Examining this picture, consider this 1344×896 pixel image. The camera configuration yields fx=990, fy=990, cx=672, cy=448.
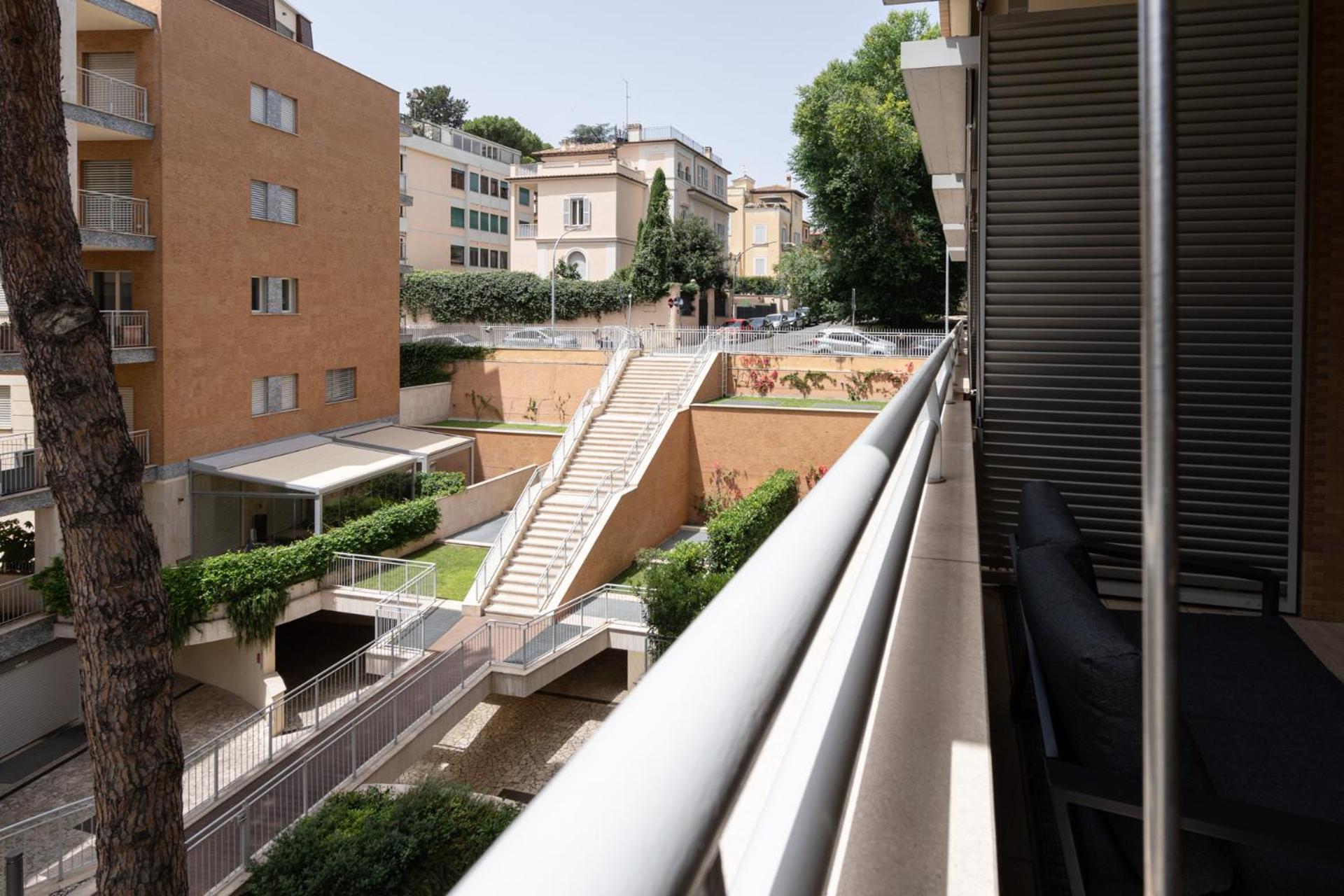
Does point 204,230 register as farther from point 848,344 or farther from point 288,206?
point 848,344

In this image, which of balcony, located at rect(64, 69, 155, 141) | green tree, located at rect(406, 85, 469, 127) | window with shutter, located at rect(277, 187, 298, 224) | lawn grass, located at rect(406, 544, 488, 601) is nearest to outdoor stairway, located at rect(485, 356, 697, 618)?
lawn grass, located at rect(406, 544, 488, 601)

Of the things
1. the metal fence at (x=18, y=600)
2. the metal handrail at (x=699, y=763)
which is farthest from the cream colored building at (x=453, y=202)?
the metal handrail at (x=699, y=763)

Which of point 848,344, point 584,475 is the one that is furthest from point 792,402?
point 584,475

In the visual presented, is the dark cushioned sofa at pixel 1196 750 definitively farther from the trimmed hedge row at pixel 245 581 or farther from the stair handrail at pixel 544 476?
the stair handrail at pixel 544 476

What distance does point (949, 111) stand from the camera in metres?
9.11

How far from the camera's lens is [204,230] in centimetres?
1938

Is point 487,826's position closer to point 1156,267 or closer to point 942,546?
point 942,546

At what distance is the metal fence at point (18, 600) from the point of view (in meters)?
15.7

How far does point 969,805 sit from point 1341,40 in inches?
216

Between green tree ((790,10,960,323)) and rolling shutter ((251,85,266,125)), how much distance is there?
67.3 ft

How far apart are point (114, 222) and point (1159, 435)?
20389 millimetres

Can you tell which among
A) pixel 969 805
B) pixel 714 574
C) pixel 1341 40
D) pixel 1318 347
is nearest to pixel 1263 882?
pixel 969 805

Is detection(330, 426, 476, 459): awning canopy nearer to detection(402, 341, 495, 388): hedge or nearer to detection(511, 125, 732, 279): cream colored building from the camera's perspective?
detection(402, 341, 495, 388): hedge

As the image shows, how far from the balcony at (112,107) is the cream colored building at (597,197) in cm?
2803
